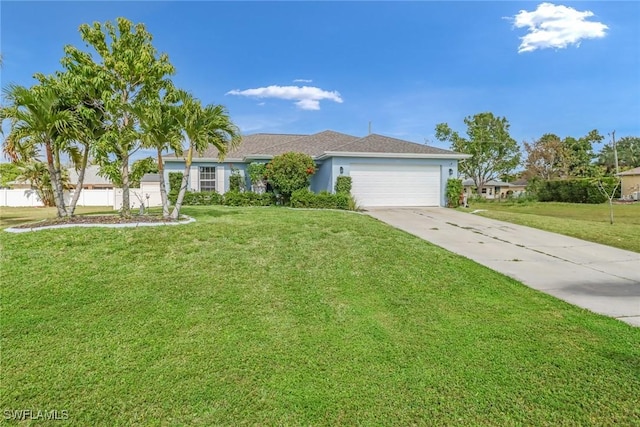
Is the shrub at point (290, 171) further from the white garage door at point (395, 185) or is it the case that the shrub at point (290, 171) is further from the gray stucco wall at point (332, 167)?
the white garage door at point (395, 185)

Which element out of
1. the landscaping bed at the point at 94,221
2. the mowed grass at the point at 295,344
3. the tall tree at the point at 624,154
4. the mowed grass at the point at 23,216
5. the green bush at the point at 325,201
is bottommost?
the mowed grass at the point at 295,344

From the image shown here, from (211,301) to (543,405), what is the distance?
352 cm

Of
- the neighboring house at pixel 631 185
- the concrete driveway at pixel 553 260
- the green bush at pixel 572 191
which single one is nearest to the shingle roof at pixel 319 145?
the concrete driveway at pixel 553 260

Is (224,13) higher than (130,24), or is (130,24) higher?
Result: (224,13)

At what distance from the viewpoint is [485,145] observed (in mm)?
41688

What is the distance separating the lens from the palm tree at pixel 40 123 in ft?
26.1

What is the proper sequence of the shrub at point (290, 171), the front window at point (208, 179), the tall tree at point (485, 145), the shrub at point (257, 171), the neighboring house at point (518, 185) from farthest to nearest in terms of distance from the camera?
the neighboring house at point (518, 185) < the tall tree at point (485, 145) < the front window at point (208, 179) < the shrub at point (257, 171) < the shrub at point (290, 171)

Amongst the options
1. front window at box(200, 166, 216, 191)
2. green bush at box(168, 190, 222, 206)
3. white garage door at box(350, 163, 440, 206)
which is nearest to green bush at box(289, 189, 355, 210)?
white garage door at box(350, 163, 440, 206)

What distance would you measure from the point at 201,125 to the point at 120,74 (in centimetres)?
282

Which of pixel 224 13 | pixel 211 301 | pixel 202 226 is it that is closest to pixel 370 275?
pixel 211 301

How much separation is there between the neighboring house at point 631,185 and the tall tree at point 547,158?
A: 910 cm

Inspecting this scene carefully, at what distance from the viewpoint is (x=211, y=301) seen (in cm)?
447

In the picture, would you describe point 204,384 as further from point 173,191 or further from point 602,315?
point 173,191

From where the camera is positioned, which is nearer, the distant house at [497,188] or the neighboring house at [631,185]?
the neighboring house at [631,185]
